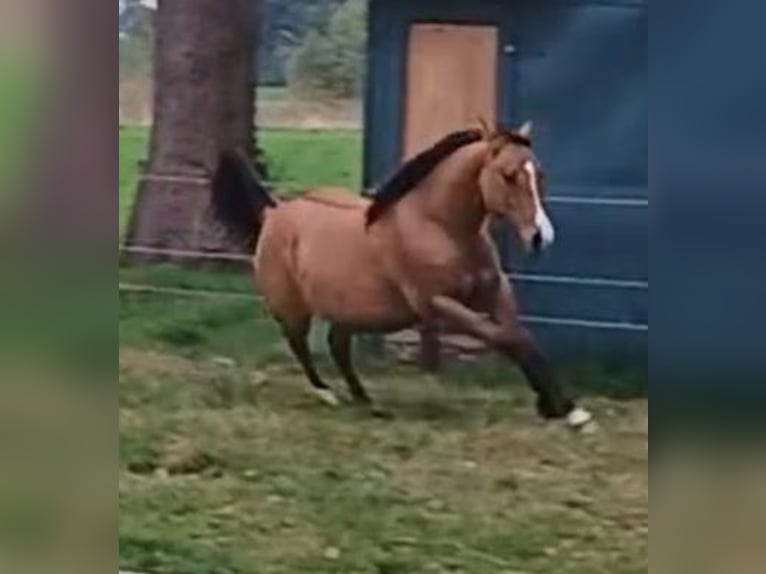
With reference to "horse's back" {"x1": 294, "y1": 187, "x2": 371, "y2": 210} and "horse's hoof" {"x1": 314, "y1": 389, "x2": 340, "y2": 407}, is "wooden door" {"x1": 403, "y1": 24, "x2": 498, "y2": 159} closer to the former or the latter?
"horse's back" {"x1": 294, "y1": 187, "x2": 371, "y2": 210}

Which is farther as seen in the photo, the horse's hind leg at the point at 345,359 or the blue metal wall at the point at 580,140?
the horse's hind leg at the point at 345,359

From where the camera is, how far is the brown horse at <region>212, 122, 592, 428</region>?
15.9 ft

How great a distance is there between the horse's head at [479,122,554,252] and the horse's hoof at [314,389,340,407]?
62 cm

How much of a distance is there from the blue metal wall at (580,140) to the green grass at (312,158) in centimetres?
22

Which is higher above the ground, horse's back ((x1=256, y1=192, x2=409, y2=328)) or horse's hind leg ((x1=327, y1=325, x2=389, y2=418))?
horse's back ((x1=256, y1=192, x2=409, y2=328))

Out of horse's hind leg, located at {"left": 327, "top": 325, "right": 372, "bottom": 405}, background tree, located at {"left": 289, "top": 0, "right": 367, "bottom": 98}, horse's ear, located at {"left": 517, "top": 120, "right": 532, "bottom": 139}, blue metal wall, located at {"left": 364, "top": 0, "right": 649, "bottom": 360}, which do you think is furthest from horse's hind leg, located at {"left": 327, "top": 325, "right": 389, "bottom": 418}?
horse's ear, located at {"left": 517, "top": 120, "right": 532, "bottom": 139}

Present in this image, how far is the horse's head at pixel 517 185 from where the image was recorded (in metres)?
4.80

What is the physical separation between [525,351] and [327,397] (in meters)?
0.56

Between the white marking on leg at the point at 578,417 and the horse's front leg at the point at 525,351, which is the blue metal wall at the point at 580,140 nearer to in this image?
the horse's front leg at the point at 525,351

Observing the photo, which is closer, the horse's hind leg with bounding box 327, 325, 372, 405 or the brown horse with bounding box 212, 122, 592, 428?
the brown horse with bounding box 212, 122, 592, 428
